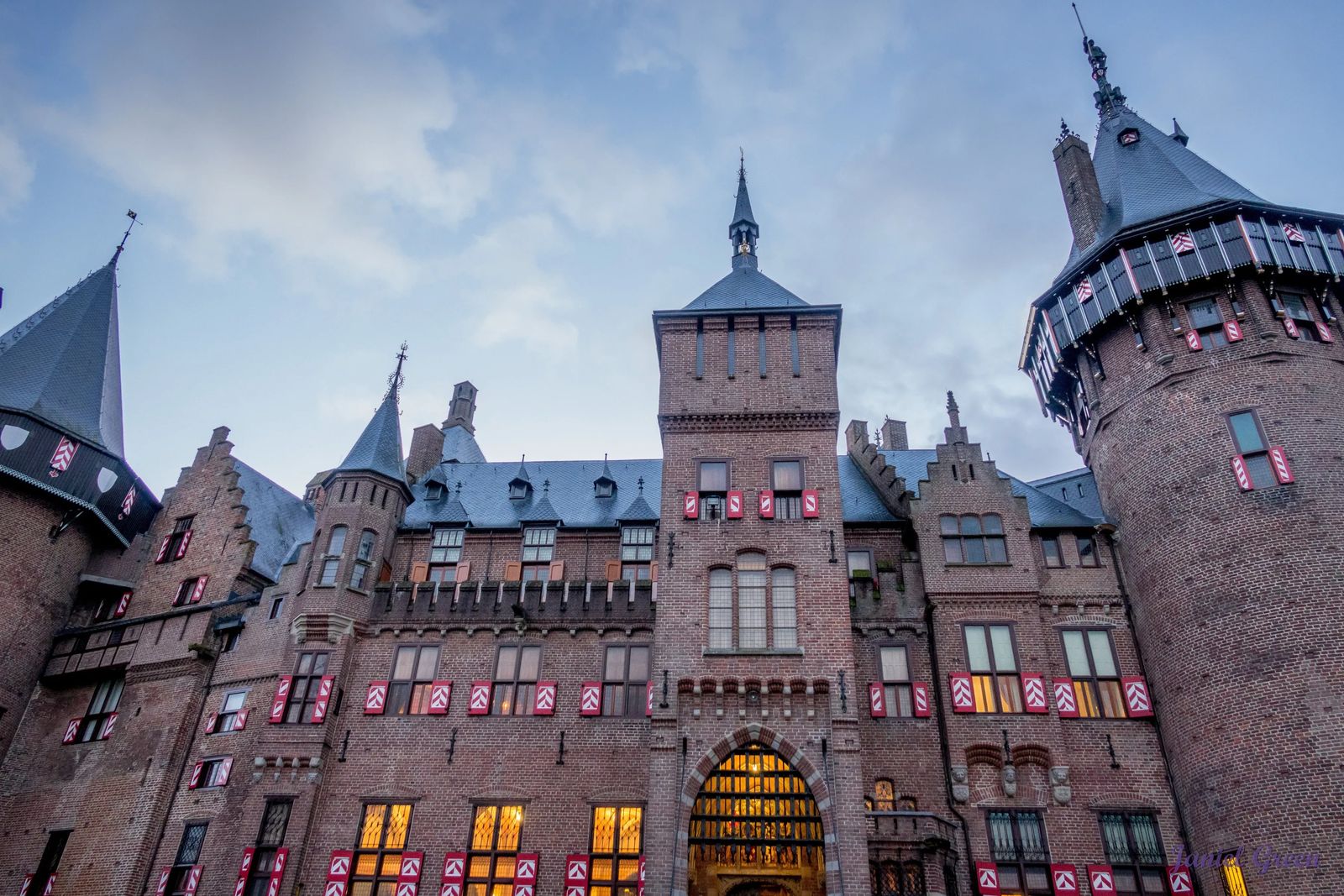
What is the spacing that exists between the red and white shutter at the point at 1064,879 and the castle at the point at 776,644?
0.08 metres

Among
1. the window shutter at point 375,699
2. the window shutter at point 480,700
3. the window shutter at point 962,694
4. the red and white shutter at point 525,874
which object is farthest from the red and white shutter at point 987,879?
the window shutter at point 375,699

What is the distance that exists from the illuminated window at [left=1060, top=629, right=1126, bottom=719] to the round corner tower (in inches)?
33.9

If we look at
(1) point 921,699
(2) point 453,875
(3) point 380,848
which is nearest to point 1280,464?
(1) point 921,699

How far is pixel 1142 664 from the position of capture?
21469mm

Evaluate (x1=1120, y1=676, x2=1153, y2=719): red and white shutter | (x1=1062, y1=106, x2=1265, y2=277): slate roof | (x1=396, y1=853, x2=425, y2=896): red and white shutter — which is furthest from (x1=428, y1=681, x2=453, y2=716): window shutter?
(x1=1062, y1=106, x2=1265, y2=277): slate roof

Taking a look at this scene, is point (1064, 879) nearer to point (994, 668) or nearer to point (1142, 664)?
point (994, 668)

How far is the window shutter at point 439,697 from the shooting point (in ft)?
73.8

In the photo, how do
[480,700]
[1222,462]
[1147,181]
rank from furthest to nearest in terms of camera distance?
[1147,181] → [480,700] → [1222,462]

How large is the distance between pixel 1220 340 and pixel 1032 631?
9377 millimetres

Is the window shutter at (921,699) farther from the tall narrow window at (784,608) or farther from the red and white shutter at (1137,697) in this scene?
the red and white shutter at (1137,697)

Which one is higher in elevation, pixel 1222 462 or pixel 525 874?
pixel 1222 462

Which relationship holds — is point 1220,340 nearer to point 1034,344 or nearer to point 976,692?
point 1034,344

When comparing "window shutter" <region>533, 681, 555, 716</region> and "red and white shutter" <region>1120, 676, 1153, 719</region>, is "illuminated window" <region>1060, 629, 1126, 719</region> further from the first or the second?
"window shutter" <region>533, 681, 555, 716</region>

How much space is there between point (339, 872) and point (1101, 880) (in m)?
17.8
